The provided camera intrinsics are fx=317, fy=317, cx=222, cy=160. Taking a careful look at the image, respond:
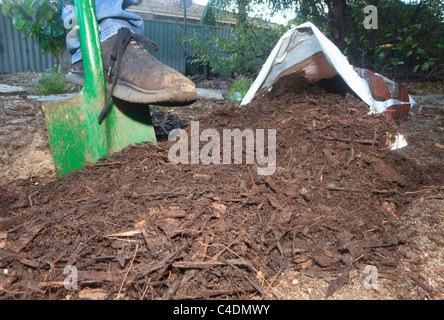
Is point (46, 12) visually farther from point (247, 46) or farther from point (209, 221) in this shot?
point (209, 221)

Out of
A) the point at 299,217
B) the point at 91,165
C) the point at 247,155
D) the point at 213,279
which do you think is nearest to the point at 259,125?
the point at 247,155

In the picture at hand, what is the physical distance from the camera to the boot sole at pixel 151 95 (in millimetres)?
1715

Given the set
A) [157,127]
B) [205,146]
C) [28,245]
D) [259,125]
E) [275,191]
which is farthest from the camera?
[157,127]

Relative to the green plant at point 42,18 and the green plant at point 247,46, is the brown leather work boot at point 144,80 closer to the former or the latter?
the green plant at point 42,18

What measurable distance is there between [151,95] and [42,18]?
11.0 ft

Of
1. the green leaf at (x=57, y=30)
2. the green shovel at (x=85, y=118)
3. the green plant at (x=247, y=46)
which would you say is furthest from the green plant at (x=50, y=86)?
the green shovel at (x=85, y=118)

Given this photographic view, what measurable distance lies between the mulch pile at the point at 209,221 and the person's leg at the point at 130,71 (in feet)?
1.02

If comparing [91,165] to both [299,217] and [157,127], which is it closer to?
[157,127]

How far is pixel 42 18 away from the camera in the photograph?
4.07 meters

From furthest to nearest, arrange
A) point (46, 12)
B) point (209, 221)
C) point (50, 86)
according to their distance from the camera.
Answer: point (50, 86)
point (46, 12)
point (209, 221)

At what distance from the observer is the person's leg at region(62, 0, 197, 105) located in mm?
1739

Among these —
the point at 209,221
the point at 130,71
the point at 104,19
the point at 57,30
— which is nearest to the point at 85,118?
the point at 130,71

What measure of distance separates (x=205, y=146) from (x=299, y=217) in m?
0.72
